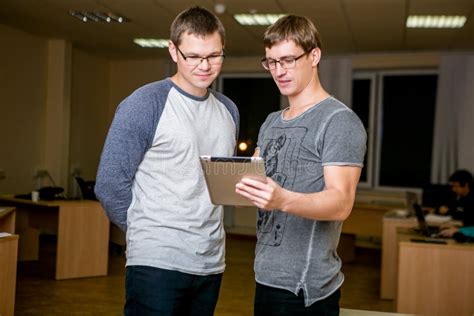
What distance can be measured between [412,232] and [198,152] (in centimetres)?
338

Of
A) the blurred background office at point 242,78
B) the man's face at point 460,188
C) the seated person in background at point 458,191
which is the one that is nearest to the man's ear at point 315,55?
the blurred background office at point 242,78

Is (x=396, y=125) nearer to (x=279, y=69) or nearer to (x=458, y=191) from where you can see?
(x=458, y=191)

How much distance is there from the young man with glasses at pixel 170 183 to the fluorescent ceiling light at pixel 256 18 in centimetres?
476

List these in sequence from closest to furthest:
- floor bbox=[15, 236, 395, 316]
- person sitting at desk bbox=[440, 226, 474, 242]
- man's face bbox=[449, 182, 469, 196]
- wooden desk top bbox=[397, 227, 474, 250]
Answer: wooden desk top bbox=[397, 227, 474, 250]
person sitting at desk bbox=[440, 226, 474, 242]
floor bbox=[15, 236, 395, 316]
man's face bbox=[449, 182, 469, 196]

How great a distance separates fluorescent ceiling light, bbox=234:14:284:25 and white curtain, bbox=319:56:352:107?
7.23 feet

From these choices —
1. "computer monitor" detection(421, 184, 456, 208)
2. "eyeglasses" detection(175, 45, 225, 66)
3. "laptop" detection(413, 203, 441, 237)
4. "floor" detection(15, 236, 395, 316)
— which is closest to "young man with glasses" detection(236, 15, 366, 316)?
"eyeglasses" detection(175, 45, 225, 66)

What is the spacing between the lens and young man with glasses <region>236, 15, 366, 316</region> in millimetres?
1544

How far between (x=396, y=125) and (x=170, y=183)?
7.77 metres

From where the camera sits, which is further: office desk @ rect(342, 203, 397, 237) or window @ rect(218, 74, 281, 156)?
window @ rect(218, 74, 281, 156)

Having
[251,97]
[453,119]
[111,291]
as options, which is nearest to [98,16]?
[111,291]

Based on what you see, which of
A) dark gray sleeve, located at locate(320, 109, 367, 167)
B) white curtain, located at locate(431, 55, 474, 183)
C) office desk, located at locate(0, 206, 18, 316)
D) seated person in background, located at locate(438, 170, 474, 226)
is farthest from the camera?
white curtain, located at locate(431, 55, 474, 183)

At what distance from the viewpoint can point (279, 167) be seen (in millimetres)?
1677

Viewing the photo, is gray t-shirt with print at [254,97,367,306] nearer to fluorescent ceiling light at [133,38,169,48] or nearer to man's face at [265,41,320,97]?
man's face at [265,41,320,97]

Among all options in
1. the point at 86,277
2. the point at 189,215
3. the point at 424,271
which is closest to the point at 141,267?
the point at 189,215
